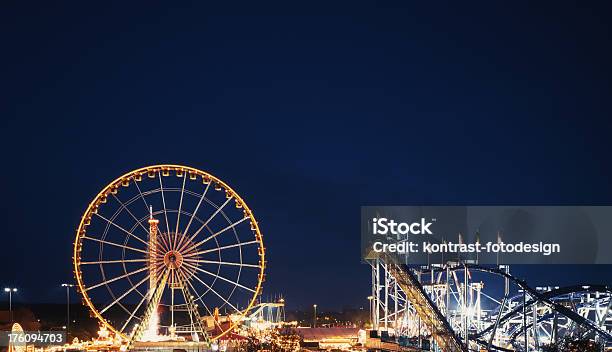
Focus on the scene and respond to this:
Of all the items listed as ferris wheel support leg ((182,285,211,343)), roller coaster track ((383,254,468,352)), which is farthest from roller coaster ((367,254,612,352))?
ferris wheel support leg ((182,285,211,343))

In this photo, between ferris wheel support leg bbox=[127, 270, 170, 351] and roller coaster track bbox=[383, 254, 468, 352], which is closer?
roller coaster track bbox=[383, 254, 468, 352]

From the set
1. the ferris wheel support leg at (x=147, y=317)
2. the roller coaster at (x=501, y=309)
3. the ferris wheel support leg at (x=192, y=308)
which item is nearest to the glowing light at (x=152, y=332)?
the ferris wheel support leg at (x=147, y=317)

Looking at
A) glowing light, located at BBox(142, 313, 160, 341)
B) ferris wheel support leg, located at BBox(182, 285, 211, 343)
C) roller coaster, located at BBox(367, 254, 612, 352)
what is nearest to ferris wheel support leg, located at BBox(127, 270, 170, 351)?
glowing light, located at BBox(142, 313, 160, 341)

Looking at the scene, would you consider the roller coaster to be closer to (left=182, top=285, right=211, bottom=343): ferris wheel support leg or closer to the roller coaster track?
the roller coaster track

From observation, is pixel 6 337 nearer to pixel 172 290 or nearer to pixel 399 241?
pixel 172 290

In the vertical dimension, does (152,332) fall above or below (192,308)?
below

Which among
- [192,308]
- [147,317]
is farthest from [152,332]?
[192,308]

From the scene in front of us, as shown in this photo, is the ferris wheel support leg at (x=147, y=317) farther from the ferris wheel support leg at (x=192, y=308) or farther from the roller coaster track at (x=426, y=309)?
the roller coaster track at (x=426, y=309)

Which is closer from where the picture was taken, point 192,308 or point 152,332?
point 192,308

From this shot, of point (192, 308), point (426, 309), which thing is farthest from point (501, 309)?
point (192, 308)

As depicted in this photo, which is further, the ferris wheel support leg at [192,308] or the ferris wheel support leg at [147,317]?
the ferris wheel support leg at [147,317]

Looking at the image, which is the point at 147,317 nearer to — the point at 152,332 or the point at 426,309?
the point at 152,332

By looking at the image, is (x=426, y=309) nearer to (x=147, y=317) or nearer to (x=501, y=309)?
(x=501, y=309)

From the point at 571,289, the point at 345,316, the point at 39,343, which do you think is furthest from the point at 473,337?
the point at 345,316
